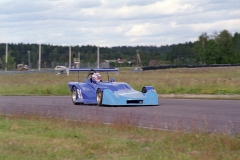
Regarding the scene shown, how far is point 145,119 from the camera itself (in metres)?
16.5

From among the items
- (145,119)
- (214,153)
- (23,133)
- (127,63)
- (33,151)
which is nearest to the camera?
(214,153)

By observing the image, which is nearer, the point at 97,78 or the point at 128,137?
the point at 128,137

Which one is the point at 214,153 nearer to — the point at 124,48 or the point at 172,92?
the point at 172,92

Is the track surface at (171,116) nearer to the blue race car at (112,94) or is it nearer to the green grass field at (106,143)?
the blue race car at (112,94)

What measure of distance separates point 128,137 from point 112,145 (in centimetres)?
138

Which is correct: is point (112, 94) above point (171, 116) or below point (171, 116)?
above

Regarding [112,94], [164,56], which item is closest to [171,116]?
[112,94]

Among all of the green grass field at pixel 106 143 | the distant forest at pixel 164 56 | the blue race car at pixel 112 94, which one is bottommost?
the green grass field at pixel 106 143

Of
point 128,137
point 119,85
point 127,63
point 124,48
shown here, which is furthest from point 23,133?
point 124,48

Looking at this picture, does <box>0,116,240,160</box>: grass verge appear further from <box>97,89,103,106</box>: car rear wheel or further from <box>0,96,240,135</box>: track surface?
<box>97,89,103,106</box>: car rear wheel

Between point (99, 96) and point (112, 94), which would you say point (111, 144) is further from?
point (99, 96)

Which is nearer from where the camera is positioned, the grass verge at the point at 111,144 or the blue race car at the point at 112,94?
the grass verge at the point at 111,144

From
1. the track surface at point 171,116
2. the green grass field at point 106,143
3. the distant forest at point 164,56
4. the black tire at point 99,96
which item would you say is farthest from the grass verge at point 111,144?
the distant forest at point 164,56

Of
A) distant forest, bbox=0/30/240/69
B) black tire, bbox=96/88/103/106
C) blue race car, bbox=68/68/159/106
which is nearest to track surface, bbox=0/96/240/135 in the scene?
blue race car, bbox=68/68/159/106
